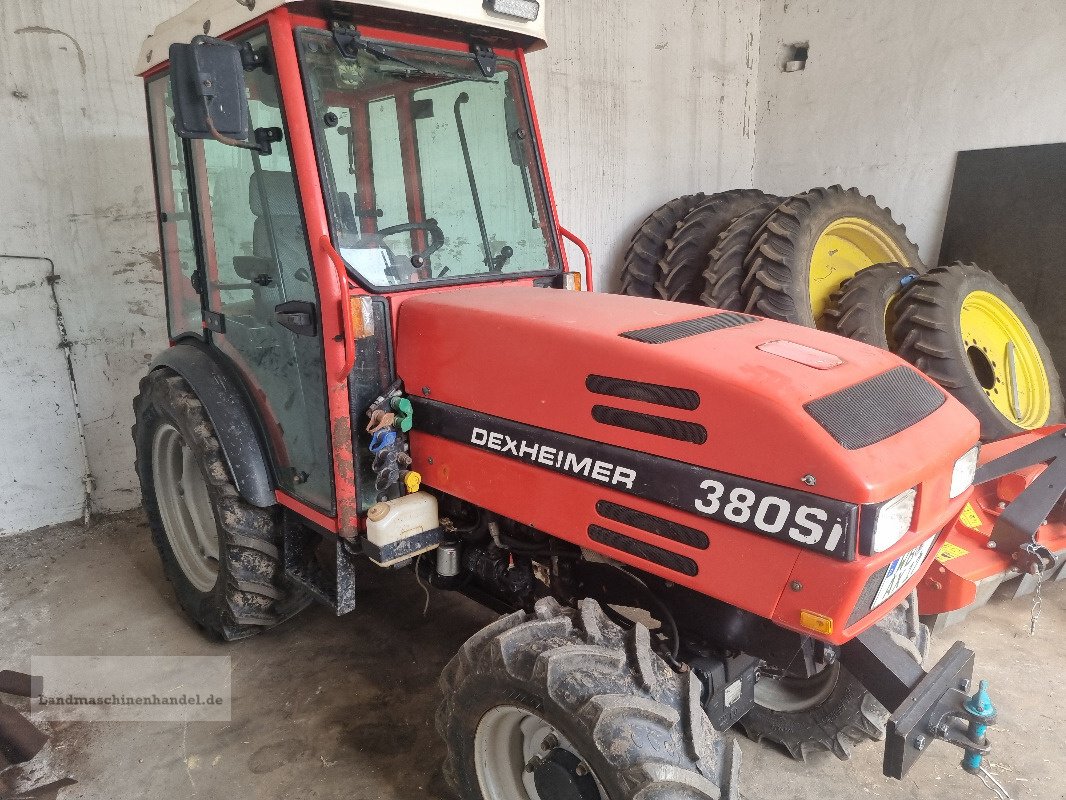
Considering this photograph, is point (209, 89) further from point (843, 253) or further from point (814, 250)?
point (843, 253)

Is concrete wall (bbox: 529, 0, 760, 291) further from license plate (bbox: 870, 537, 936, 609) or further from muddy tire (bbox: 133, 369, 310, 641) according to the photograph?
license plate (bbox: 870, 537, 936, 609)

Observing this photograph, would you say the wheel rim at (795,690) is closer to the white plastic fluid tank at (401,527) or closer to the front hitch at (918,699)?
the front hitch at (918,699)

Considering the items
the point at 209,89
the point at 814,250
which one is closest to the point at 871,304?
the point at 814,250

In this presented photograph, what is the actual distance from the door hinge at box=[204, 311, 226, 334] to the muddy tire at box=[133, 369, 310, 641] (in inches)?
8.9

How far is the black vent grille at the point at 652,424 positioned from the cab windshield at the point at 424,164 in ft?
2.38

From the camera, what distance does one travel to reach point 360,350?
1.95 meters

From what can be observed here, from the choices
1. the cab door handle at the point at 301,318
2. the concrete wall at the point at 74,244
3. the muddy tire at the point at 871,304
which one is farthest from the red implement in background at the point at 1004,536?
the concrete wall at the point at 74,244

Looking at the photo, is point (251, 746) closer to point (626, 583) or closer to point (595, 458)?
point (626, 583)

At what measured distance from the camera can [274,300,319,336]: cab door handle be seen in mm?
1951

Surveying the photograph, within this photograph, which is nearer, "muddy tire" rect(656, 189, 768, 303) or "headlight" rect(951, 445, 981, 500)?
"headlight" rect(951, 445, 981, 500)

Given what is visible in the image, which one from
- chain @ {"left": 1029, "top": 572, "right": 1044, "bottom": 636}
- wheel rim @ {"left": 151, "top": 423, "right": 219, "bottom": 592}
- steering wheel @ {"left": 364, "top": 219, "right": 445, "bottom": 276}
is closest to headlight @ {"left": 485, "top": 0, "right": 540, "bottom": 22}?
steering wheel @ {"left": 364, "top": 219, "right": 445, "bottom": 276}

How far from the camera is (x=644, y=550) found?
1.59 meters

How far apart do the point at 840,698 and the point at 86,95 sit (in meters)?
3.97

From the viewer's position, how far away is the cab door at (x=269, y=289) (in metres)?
1.95
